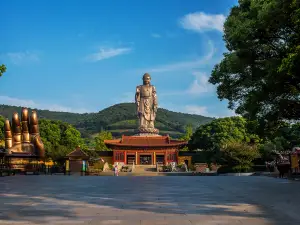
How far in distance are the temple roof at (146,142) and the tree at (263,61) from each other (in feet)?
121

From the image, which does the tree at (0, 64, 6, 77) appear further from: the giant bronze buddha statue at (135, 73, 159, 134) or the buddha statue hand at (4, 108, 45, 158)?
the giant bronze buddha statue at (135, 73, 159, 134)

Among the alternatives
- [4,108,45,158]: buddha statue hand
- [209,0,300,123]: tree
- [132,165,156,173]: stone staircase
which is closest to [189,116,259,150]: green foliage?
[132,165,156,173]: stone staircase

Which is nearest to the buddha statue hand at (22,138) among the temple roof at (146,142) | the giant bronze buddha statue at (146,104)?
the temple roof at (146,142)

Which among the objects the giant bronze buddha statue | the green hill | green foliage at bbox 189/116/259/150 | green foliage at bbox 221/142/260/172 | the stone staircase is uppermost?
the green hill

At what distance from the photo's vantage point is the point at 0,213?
7391mm

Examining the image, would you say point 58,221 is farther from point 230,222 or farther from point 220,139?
point 220,139

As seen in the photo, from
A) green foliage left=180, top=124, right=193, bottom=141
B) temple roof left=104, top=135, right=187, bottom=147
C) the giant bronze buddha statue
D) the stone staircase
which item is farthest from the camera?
green foliage left=180, top=124, right=193, bottom=141

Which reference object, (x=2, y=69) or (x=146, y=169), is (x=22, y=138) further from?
(x=2, y=69)

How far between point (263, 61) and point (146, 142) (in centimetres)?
4300

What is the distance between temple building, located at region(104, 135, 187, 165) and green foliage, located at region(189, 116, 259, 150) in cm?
432

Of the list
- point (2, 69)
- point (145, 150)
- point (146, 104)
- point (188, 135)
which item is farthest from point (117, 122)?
point (2, 69)

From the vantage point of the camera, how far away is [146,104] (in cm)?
6562

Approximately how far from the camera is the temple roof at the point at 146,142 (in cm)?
5734

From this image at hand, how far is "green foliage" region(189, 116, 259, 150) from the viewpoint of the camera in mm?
55844
